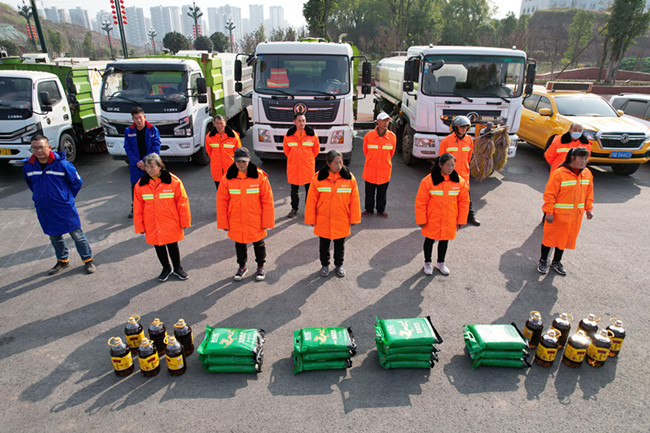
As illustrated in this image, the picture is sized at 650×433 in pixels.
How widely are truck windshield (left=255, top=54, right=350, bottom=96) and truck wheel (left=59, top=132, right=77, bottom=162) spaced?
5.24 m

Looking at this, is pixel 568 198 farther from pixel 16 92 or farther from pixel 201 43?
pixel 201 43

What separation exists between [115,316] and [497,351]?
4.18 m

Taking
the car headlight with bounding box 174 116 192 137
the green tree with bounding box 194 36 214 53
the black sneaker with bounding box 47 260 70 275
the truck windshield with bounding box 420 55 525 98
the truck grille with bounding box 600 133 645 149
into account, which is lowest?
the black sneaker with bounding box 47 260 70 275

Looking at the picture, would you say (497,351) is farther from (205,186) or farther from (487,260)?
(205,186)

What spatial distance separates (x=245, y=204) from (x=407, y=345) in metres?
2.50

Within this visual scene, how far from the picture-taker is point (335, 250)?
539cm

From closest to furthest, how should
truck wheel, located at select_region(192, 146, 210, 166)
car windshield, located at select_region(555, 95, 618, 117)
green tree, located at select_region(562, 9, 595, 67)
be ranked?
truck wheel, located at select_region(192, 146, 210, 166) → car windshield, located at select_region(555, 95, 618, 117) → green tree, located at select_region(562, 9, 595, 67)

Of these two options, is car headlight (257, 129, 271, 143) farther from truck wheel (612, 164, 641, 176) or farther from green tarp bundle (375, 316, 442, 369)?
truck wheel (612, 164, 641, 176)

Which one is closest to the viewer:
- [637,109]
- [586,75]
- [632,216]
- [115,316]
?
[115,316]

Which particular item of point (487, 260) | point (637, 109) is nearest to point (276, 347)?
point (487, 260)

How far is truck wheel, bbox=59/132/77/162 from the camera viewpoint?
9.85 metres

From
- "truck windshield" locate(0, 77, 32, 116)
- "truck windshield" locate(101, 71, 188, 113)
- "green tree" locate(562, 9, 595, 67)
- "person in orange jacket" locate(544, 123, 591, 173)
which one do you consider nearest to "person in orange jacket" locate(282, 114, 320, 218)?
"truck windshield" locate(101, 71, 188, 113)

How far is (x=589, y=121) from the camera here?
33.1 ft

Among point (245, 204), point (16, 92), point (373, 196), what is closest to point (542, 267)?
point (373, 196)
